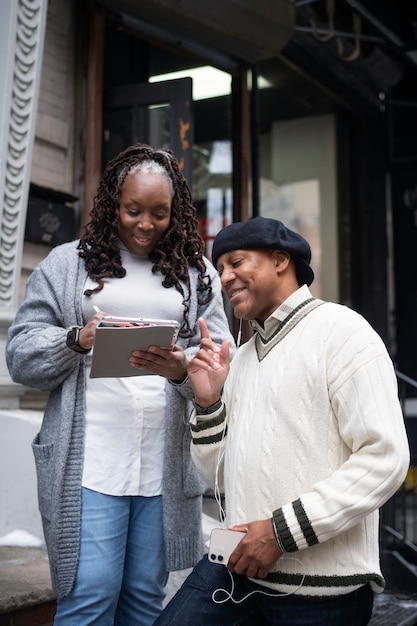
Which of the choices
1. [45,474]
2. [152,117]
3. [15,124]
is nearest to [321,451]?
[45,474]

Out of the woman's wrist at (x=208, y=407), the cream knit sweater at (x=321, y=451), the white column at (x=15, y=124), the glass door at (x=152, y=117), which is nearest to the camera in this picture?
the cream knit sweater at (x=321, y=451)

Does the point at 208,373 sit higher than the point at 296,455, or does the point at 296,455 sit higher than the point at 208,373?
the point at 208,373

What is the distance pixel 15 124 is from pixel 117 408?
2.65 metres

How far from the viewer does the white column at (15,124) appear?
4688 mm

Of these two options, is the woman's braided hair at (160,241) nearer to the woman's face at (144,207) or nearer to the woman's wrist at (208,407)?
the woman's face at (144,207)

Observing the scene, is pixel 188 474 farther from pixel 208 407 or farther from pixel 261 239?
pixel 261 239

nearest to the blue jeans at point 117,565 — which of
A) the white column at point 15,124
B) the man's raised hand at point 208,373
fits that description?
the man's raised hand at point 208,373

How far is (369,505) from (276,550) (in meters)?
0.25

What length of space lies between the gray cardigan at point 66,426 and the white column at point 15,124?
2031 millimetres

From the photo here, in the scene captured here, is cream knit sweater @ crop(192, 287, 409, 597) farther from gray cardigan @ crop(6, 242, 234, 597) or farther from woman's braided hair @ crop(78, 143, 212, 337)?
woman's braided hair @ crop(78, 143, 212, 337)

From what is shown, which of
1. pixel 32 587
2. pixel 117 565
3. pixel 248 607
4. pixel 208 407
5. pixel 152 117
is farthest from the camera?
pixel 152 117

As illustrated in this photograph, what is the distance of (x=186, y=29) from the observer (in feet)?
21.1

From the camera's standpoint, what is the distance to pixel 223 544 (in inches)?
83.7

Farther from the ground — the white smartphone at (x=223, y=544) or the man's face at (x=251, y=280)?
the man's face at (x=251, y=280)
